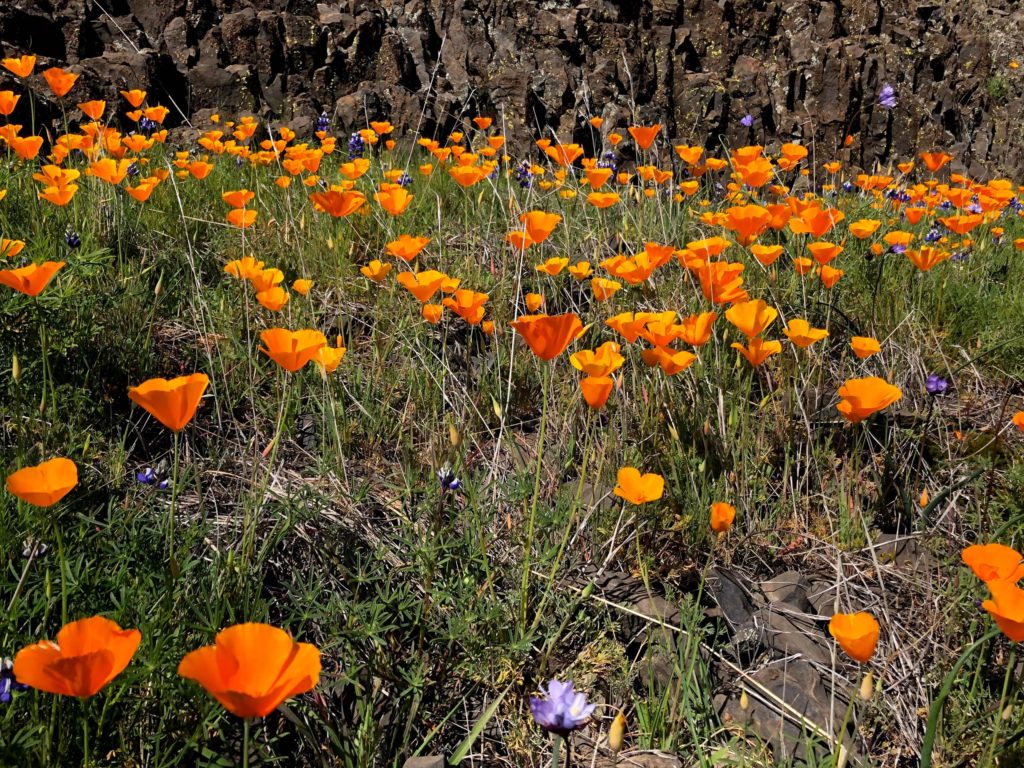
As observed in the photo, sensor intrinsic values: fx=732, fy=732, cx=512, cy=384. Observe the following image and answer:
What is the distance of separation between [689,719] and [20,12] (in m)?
7.73

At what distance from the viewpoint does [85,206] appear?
3.22m

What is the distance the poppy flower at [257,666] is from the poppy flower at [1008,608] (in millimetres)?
991

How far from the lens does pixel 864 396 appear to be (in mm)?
1803

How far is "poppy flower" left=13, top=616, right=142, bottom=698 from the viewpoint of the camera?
34.8 inches

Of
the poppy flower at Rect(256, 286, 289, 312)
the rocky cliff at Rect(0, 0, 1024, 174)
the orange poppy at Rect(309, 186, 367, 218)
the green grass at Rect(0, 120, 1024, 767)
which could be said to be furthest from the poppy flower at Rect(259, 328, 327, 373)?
the rocky cliff at Rect(0, 0, 1024, 174)

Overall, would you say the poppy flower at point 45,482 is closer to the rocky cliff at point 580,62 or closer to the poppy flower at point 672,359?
the poppy flower at point 672,359

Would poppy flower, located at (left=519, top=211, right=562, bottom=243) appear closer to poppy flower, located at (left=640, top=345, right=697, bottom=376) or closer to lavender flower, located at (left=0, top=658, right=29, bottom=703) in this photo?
poppy flower, located at (left=640, top=345, right=697, bottom=376)

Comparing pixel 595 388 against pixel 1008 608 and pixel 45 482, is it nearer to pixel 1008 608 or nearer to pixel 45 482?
pixel 1008 608

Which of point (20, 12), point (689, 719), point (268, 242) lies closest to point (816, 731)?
point (689, 719)

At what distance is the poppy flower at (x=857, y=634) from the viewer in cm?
117

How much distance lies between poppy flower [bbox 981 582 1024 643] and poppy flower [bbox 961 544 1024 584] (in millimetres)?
114

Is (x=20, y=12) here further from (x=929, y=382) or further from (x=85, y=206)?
(x=929, y=382)

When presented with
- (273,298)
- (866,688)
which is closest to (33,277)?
(273,298)

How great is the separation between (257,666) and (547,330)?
0.89 metres
